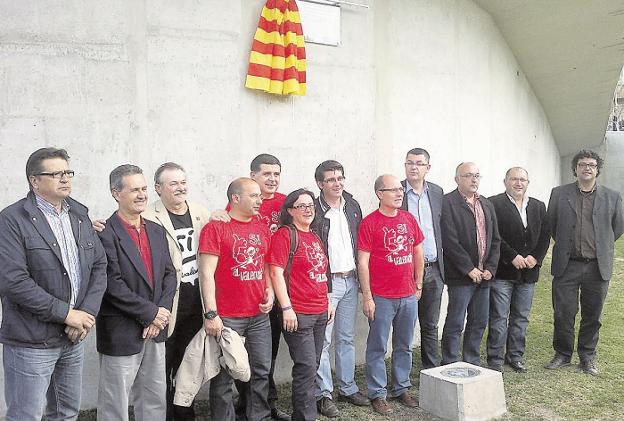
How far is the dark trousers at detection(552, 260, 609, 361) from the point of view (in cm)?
529

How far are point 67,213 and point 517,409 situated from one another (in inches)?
134

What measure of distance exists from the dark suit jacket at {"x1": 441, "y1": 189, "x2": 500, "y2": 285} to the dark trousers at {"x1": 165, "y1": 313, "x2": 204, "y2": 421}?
2.22m

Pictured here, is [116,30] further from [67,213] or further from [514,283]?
[514,283]

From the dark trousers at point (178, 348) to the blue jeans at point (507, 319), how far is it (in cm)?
274

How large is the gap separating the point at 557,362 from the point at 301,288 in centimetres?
280

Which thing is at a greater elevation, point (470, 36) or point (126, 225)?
point (470, 36)

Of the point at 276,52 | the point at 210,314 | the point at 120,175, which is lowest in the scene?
the point at 210,314

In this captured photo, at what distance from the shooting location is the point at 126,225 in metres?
3.40

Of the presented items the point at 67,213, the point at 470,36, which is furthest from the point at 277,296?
the point at 470,36

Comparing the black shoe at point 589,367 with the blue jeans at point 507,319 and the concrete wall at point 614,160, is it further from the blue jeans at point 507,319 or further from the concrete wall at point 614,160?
the concrete wall at point 614,160

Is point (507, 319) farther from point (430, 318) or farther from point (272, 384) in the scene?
point (272, 384)

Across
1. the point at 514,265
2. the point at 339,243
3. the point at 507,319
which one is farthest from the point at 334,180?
the point at 507,319

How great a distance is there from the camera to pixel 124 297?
3.25 m

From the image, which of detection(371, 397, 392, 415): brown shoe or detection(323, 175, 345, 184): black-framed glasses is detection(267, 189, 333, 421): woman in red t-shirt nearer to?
detection(323, 175, 345, 184): black-framed glasses
